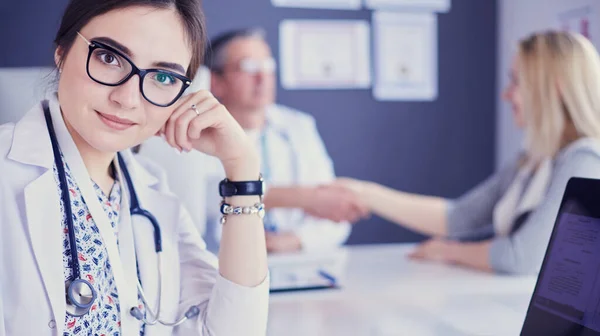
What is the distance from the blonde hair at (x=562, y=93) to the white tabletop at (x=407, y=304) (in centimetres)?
57

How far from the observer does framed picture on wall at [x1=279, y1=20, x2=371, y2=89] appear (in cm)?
367

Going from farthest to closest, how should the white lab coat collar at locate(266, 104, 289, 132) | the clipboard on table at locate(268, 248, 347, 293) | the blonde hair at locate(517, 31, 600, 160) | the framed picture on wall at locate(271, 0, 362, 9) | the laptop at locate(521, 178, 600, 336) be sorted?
the framed picture on wall at locate(271, 0, 362, 9), the white lab coat collar at locate(266, 104, 289, 132), the blonde hair at locate(517, 31, 600, 160), the clipboard on table at locate(268, 248, 347, 293), the laptop at locate(521, 178, 600, 336)

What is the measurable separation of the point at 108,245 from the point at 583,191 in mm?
824

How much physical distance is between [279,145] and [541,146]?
1714 mm

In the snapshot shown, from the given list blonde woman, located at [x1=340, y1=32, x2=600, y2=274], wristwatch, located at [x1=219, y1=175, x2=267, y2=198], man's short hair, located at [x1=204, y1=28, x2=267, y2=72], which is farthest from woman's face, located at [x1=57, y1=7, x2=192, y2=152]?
man's short hair, located at [x1=204, y1=28, x2=267, y2=72]

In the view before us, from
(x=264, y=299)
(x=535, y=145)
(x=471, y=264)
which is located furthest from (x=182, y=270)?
(x=535, y=145)

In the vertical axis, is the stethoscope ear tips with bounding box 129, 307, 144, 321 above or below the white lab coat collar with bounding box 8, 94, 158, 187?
below

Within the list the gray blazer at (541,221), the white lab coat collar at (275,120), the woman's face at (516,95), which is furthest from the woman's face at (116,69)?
the white lab coat collar at (275,120)

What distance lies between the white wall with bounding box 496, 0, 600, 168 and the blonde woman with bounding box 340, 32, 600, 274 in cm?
113

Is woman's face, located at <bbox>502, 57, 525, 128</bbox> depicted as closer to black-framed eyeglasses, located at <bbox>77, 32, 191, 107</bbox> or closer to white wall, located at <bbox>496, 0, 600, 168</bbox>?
white wall, located at <bbox>496, 0, 600, 168</bbox>

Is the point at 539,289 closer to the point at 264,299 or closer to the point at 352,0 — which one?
the point at 264,299

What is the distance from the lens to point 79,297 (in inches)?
39.2

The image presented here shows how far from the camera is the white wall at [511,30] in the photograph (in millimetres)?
3244

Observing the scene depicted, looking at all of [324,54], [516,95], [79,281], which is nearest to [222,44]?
[324,54]
